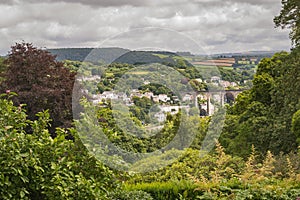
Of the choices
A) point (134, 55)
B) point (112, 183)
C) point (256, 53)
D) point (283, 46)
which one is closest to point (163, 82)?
point (134, 55)

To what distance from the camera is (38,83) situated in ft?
36.7

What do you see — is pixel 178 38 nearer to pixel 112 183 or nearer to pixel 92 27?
pixel 92 27

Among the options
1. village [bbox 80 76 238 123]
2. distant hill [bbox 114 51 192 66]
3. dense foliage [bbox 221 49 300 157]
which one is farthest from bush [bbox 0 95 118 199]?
dense foliage [bbox 221 49 300 157]

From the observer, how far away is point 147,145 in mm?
6016

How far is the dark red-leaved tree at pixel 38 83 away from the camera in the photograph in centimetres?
1066

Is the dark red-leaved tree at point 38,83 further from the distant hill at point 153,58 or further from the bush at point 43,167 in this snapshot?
the bush at point 43,167

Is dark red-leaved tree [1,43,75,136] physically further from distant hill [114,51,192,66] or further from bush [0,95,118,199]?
bush [0,95,118,199]

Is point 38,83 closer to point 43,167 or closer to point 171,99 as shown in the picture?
point 171,99

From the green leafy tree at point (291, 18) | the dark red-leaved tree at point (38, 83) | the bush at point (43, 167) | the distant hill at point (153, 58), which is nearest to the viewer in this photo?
the bush at point (43, 167)

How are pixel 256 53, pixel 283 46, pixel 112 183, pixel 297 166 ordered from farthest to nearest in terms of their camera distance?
pixel 283 46
pixel 256 53
pixel 297 166
pixel 112 183

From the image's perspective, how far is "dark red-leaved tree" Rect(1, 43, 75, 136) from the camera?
10.7m

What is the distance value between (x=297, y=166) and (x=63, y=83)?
687 cm

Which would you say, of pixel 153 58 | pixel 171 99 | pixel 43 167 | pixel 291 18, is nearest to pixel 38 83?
pixel 171 99

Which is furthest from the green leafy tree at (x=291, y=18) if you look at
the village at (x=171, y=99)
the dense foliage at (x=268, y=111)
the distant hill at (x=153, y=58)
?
the distant hill at (x=153, y=58)
